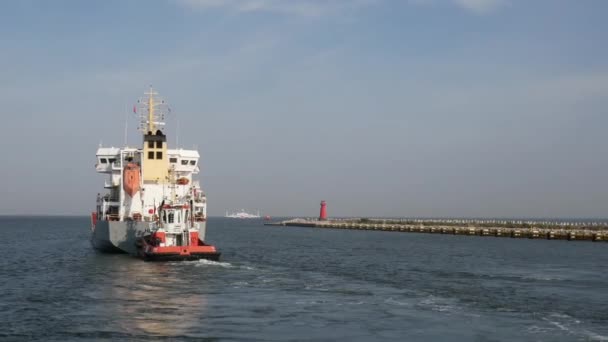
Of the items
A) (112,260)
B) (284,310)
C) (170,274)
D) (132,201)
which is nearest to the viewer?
(284,310)

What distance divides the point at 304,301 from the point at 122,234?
30275 millimetres

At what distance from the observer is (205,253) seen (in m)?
48.5

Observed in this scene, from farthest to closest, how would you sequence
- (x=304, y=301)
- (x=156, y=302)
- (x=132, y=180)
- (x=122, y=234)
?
(x=132, y=180)
(x=122, y=234)
(x=304, y=301)
(x=156, y=302)

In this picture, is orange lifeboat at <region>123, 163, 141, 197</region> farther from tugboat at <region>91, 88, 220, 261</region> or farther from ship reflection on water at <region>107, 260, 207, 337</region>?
ship reflection on water at <region>107, 260, 207, 337</region>

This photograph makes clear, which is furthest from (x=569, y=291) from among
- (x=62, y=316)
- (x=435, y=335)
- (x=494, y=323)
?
(x=62, y=316)

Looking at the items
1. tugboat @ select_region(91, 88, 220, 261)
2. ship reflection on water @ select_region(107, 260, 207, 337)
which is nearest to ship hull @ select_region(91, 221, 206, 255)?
tugboat @ select_region(91, 88, 220, 261)

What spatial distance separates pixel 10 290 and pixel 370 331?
22.7 m

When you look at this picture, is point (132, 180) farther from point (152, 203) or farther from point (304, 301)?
point (304, 301)

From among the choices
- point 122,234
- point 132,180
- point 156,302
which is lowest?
point 156,302

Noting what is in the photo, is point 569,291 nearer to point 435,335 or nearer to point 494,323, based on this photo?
point 494,323

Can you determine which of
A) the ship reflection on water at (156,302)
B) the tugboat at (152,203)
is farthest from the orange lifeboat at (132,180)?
the ship reflection on water at (156,302)

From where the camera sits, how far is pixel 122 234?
187 feet

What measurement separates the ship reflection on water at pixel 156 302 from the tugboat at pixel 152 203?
4.82 m

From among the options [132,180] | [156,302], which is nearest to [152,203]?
[132,180]
